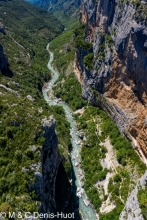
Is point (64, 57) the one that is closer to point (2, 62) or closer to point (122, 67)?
point (2, 62)

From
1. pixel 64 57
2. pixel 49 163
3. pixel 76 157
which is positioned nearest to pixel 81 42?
pixel 64 57

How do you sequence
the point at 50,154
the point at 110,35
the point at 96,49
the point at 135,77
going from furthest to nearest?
the point at 96,49, the point at 110,35, the point at 135,77, the point at 50,154

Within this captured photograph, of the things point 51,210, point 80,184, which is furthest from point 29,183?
point 80,184

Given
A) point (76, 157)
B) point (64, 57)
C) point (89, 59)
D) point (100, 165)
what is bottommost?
point (100, 165)

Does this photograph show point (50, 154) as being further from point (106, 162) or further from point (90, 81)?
point (90, 81)

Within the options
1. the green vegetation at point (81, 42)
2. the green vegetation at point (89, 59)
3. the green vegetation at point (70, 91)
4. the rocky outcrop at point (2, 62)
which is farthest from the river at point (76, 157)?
the green vegetation at point (81, 42)

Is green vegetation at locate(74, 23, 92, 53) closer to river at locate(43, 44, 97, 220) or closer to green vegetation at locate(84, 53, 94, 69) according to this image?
green vegetation at locate(84, 53, 94, 69)

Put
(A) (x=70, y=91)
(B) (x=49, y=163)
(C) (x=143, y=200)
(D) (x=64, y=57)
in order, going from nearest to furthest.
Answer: (C) (x=143, y=200)
(B) (x=49, y=163)
(A) (x=70, y=91)
(D) (x=64, y=57)

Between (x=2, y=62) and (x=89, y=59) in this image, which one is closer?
(x=2, y=62)
